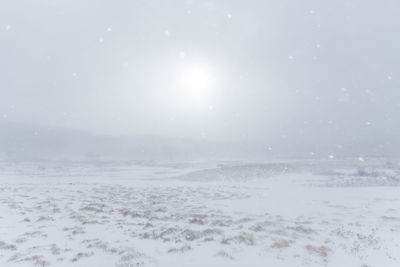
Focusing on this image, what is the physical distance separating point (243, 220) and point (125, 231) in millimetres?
5818

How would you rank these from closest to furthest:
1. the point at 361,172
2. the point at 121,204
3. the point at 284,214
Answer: the point at 284,214 < the point at 121,204 < the point at 361,172

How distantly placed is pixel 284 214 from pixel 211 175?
25.0 meters

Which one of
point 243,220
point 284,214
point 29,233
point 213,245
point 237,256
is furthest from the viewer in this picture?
point 284,214

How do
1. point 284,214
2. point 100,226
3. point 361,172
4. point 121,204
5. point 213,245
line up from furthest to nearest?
1. point 361,172
2. point 121,204
3. point 284,214
4. point 100,226
5. point 213,245

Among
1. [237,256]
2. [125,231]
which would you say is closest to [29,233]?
[125,231]

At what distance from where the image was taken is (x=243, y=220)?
1297cm

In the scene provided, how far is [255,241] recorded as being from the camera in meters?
9.59

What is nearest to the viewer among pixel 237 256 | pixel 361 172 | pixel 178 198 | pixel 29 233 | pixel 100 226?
pixel 237 256

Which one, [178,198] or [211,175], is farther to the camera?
[211,175]

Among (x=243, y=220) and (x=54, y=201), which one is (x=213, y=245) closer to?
(x=243, y=220)

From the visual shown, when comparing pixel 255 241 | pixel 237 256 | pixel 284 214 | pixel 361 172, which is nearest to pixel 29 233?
pixel 237 256

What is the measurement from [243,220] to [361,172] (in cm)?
3224

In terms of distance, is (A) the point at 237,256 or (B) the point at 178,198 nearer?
(A) the point at 237,256

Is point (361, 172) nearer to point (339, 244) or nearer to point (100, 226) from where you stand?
point (339, 244)
